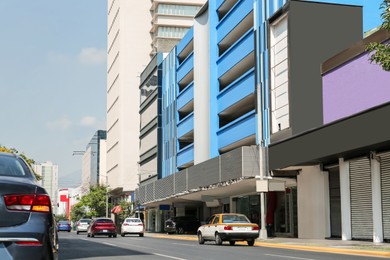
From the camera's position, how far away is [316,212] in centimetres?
3416

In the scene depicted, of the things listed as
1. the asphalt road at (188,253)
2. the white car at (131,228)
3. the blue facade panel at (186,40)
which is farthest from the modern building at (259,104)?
the asphalt road at (188,253)

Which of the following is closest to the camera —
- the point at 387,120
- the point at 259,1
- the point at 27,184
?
the point at 27,184

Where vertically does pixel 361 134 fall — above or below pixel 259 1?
below

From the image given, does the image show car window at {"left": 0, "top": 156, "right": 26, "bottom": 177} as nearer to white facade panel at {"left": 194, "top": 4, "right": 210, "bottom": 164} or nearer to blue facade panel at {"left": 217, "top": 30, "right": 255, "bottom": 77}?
blue facade panel at {"left": 217, "top": 30, "right": 255, "bottom": 77}

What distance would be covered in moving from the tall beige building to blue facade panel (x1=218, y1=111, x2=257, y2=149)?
56.4 m

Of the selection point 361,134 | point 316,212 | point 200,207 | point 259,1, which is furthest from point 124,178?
point 361,134

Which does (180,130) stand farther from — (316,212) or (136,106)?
(136,106)

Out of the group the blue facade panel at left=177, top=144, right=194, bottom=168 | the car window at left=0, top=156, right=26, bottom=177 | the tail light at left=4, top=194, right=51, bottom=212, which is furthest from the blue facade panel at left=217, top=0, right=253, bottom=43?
the tail light at left=4, top=194, right=51, bottom=212

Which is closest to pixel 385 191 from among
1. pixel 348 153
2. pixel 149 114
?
pixel 348 153

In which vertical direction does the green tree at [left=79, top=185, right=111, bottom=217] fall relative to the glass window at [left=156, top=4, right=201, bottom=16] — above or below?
below

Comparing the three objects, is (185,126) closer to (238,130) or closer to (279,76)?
(238,130)

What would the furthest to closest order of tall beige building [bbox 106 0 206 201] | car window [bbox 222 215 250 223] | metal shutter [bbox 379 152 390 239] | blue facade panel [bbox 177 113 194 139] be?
1. tall beige building [bbox 106 0 206 201]
2. blue facade panel [bbox 177 113 194 139]
3. metal shutter [bbox 379 152 390 239]
4. car window [bbox 222 215 250 223]

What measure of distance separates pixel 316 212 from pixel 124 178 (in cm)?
7672

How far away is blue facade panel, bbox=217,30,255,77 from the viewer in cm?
4447
